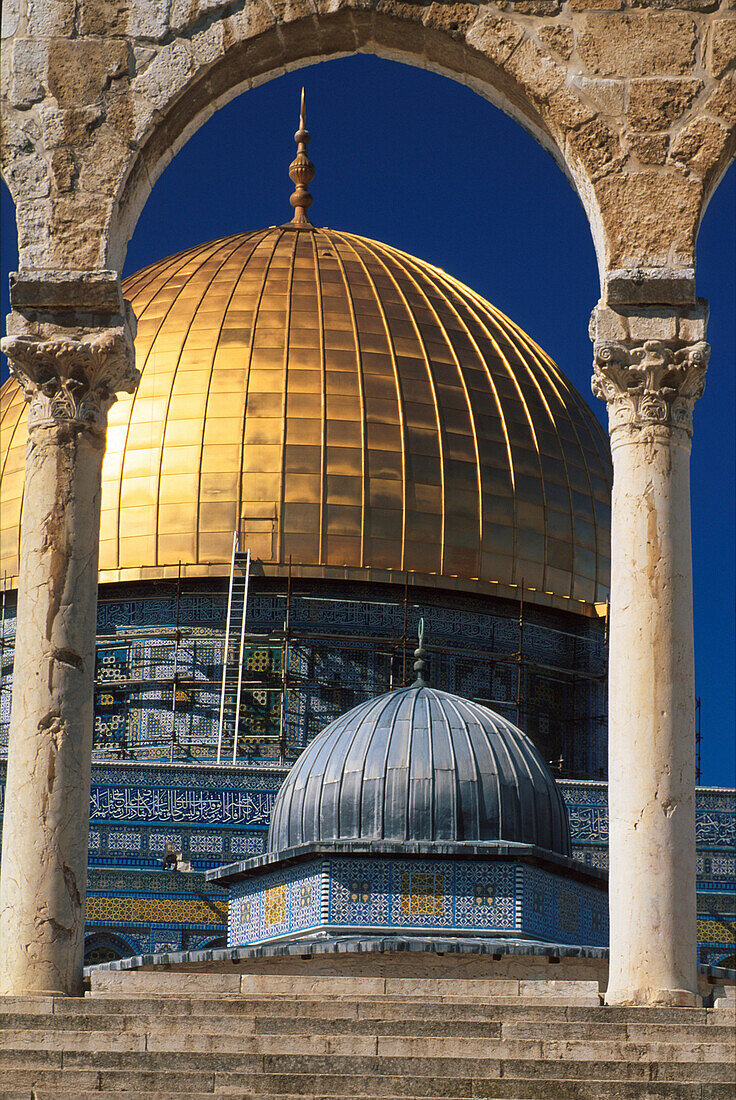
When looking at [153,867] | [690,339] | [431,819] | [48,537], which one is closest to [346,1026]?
[48,537]

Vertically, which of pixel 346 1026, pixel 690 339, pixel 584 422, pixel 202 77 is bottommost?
pixel 346 1026

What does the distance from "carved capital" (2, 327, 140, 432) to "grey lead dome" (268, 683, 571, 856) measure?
860 centimetres

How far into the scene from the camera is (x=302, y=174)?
31391 millimetres

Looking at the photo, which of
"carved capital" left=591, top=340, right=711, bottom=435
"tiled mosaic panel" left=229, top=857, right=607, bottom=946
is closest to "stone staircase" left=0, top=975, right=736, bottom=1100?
"carved capital" left=591, top=340, right=711, bottom=435

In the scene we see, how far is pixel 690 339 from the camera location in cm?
1154

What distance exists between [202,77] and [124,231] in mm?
912

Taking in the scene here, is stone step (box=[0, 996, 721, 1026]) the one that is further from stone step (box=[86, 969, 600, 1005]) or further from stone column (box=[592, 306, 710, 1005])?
stone step (box=[86, 969, 600, 1005])

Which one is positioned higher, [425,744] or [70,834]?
[425,744]

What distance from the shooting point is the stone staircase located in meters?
9.17

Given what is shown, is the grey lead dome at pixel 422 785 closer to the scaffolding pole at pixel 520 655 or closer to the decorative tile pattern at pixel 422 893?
the decorative tile pattern at pixel 422 893

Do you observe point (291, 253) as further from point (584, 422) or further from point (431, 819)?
point (431, 819)

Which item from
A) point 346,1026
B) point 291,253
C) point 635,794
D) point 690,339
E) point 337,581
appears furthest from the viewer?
point 291,253

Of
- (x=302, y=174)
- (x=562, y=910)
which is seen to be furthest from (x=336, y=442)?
(x=562, y=910)

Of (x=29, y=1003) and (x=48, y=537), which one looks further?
(x=48, y=537)
